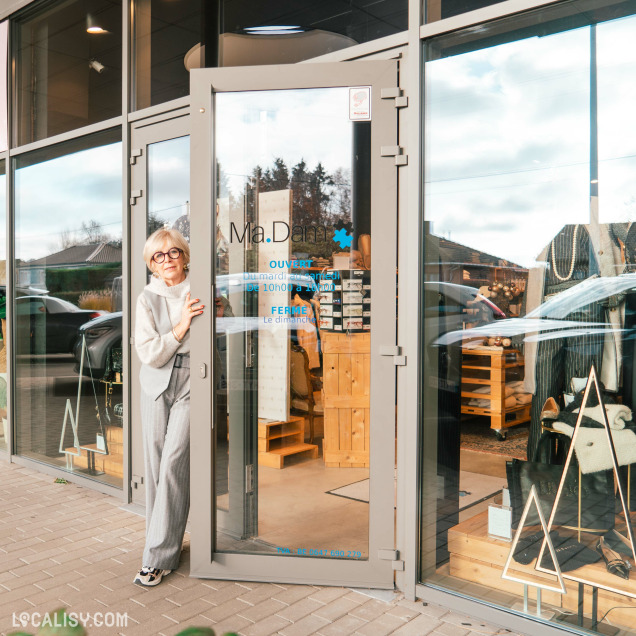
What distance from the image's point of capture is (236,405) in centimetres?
331

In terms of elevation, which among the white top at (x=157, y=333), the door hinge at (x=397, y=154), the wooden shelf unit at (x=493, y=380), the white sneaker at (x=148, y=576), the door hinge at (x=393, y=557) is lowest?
the white sneaker at (x=148, y=576)

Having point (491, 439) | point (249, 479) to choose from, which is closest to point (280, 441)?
point (249, 479)

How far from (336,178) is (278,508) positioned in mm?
1618

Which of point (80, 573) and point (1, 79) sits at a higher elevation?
point (1, 79)

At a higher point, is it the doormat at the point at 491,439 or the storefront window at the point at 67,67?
the storefront window at the point at 67,67

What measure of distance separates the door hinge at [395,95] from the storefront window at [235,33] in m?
0.30

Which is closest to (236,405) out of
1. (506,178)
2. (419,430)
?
(419,430)

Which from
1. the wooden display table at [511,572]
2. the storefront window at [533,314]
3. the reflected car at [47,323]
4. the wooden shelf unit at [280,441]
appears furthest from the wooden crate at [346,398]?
the reflected car at [47,323]

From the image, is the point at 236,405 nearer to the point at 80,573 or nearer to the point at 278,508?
the point at 278,508

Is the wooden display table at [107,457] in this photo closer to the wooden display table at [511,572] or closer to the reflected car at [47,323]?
the reflected car at [47,323]

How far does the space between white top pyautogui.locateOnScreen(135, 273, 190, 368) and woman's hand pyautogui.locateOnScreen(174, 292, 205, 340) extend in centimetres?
4

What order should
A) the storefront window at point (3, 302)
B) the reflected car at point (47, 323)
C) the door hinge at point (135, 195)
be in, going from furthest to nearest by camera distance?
the storefront window at point (3, 302) → the reflected car at point (47, 323) → the door hinge at point (135, 195)

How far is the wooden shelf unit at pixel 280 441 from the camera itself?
3198 mm

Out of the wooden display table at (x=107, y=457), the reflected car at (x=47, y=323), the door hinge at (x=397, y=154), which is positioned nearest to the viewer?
the door hinge at (x=397, y=154)
